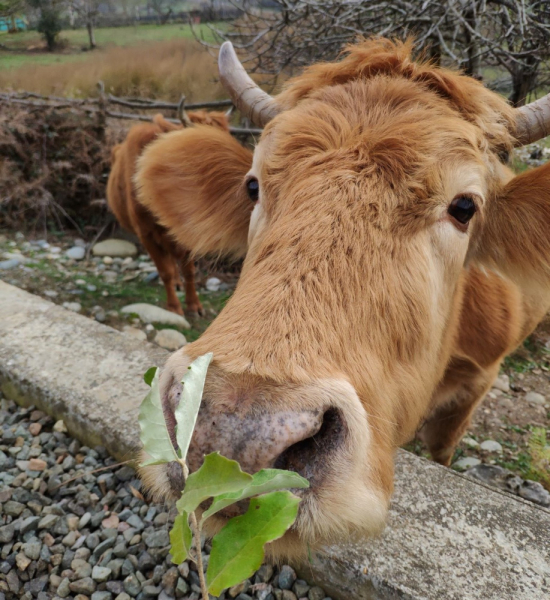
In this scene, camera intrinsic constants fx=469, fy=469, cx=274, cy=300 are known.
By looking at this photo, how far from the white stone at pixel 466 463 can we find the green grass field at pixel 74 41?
23.4 ft

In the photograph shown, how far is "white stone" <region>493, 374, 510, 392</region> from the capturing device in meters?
4.91

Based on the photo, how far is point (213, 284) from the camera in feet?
23.0

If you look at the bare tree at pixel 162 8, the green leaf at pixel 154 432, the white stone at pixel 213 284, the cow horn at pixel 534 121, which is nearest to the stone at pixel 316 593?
the green leaf at pixel 154 432

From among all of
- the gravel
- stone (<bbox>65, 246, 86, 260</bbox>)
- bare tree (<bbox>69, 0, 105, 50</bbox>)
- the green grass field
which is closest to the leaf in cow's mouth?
the gravel

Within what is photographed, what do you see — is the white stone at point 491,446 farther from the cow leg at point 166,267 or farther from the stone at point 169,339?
the cow leg at point 166,267

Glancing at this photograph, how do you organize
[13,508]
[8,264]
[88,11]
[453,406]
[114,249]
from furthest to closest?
[88,11] → [114,249] → [8,264] → [453,406] → [13,508]

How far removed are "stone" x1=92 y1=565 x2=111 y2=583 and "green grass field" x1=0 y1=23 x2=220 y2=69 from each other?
24.0 feet

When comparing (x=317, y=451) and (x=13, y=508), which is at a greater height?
(x=317, y=451)

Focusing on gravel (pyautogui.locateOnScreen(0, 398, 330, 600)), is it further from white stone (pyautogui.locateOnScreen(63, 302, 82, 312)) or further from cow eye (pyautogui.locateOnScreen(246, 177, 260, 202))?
white stone (pyautogui.locateOnScreen(63, 302, 82, 312))

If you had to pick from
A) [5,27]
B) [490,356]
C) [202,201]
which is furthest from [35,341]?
[5,27]

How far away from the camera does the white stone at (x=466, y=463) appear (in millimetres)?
3740

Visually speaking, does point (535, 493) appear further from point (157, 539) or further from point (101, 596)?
point (101, 596)

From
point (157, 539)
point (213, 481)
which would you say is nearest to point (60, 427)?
point (157, 539)

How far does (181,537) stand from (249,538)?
0.12 meters
